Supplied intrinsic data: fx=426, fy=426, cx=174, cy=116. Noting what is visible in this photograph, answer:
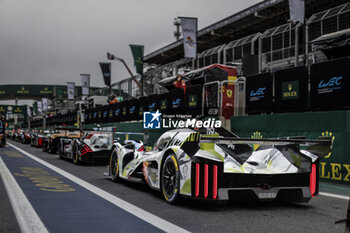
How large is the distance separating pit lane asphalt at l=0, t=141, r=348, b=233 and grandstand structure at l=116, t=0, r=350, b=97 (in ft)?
39.4

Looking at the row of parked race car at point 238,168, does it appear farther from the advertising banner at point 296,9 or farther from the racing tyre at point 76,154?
the advertising banner at point 296,9

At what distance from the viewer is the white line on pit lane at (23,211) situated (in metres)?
4.93

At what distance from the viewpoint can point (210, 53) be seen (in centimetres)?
3528

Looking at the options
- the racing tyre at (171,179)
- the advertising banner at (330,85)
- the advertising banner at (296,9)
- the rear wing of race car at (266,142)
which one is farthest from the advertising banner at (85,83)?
the rear wing of race car at (266,142)

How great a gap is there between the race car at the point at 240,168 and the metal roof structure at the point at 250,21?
2266cm

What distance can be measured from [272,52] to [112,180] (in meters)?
19.8

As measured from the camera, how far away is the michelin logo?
49.5 feet

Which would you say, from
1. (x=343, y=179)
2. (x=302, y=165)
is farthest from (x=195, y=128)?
(x=343, y=179)

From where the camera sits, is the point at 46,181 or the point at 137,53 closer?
the point at 46,181

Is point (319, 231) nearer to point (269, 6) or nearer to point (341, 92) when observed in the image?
point (341, 92)

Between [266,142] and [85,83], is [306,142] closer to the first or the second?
[266,142]

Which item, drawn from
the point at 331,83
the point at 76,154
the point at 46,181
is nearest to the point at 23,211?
the point at 46,181

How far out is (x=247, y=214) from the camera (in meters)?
5.94

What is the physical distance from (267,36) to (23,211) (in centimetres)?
2442
